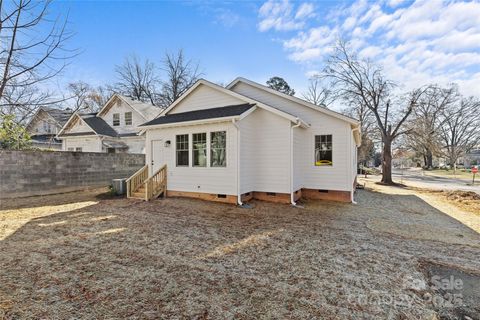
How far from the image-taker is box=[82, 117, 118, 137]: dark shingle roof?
56.2ft

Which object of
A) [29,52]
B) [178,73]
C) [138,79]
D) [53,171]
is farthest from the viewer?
[138,79]

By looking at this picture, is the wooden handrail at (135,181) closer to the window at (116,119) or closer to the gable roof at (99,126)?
the gable roof at (99,126)

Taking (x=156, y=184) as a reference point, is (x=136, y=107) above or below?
above

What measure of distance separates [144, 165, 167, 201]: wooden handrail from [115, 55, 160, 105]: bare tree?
950 inches

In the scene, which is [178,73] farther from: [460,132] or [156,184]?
[460,132]

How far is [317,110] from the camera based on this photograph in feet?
32.6

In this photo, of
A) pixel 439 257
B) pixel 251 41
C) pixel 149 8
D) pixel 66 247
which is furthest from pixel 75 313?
pixel 251 41

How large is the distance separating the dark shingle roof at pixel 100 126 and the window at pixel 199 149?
11.3 metres

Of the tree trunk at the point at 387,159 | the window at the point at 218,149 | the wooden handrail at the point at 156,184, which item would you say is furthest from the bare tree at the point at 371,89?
the wooden handrail at the point at 156,184

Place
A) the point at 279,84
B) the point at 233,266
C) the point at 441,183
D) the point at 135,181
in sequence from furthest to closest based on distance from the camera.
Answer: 1. the point at 279,84
2. the point at 441,183
3. the point at 135,181
4. the point at 233,266

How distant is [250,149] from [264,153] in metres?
0.64

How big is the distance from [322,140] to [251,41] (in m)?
6.97

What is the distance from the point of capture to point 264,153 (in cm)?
911

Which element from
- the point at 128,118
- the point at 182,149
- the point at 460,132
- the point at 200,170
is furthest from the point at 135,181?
the point at 460,132
